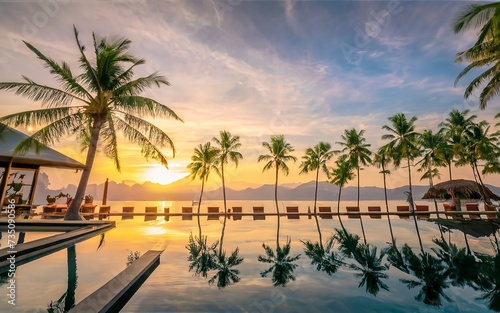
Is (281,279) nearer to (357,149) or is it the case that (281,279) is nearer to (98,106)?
(98,106)

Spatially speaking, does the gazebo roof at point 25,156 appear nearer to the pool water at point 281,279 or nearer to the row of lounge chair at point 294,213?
the pool water at point 281,279

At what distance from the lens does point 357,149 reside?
2931 cm

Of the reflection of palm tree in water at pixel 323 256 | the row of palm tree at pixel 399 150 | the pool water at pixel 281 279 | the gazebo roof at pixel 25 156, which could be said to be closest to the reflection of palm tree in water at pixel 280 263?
the pool water at pixel 281 279

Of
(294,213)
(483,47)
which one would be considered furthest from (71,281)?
(294,213)

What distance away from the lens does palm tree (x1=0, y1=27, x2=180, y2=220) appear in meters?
12.0

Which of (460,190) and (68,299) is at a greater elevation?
(460,190)

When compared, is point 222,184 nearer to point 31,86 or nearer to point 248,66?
point 248,66

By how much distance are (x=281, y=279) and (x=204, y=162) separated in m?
23.6

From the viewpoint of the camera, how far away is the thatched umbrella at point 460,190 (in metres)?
29.3

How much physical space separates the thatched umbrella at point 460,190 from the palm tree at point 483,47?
1769 cm

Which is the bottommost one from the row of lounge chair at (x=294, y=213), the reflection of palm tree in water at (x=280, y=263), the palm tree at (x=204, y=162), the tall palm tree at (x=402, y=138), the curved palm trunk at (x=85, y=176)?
the reflection of palm tree in water at (x=280, y=263)

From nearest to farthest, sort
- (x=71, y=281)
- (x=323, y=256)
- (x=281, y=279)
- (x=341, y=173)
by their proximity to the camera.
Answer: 1. (x=71, y=281)
2. (x=281, y=279)
3. (x=323, y=256)
4. (x=341, y=173)

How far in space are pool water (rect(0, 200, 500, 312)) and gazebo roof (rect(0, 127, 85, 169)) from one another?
6.77m

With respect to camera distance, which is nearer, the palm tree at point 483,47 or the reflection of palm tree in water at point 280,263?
the reflection of palm tree in water at point 280,263
